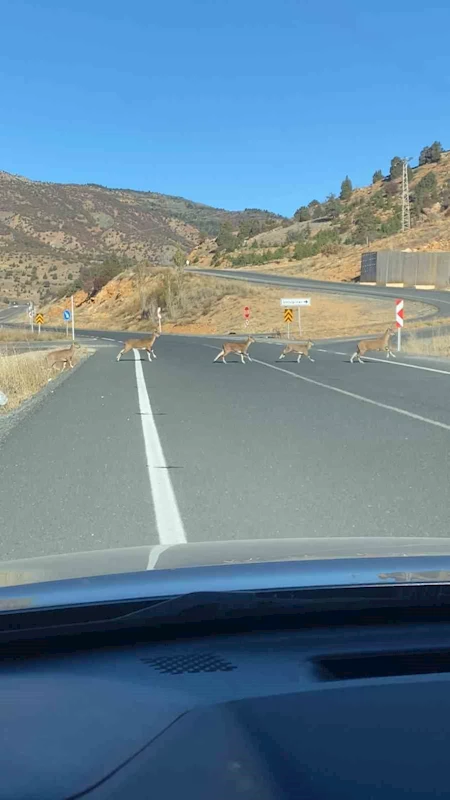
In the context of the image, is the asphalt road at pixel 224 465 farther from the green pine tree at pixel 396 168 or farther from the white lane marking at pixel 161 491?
the green pine tree at pixel 396 168

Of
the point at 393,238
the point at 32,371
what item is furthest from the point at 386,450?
the point at 393,238

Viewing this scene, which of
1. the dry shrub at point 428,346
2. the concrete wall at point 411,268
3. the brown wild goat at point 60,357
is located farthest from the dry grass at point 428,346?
the concrete wall at point 411,268

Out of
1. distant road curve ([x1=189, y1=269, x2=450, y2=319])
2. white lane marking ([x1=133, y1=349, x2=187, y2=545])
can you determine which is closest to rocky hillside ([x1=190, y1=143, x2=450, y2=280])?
distant road curve ([x1=189, y1=269, x2=450, y2=319])

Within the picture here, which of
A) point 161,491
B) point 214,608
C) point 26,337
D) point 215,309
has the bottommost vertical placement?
point 26,337

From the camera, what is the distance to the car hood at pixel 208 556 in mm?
3910

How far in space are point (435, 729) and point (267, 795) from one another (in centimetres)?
57

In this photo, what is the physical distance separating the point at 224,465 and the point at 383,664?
25.6 ft

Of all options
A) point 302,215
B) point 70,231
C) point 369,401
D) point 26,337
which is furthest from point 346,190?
point 369,401

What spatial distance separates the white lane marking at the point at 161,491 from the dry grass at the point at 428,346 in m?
18.9

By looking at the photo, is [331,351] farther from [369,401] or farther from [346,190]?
[346,190]

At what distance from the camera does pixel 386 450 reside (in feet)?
38.2

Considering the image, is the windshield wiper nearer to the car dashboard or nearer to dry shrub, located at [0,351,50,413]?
the car dashboard

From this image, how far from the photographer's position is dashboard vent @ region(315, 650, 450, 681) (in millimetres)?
2943

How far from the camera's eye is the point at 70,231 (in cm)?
14838
